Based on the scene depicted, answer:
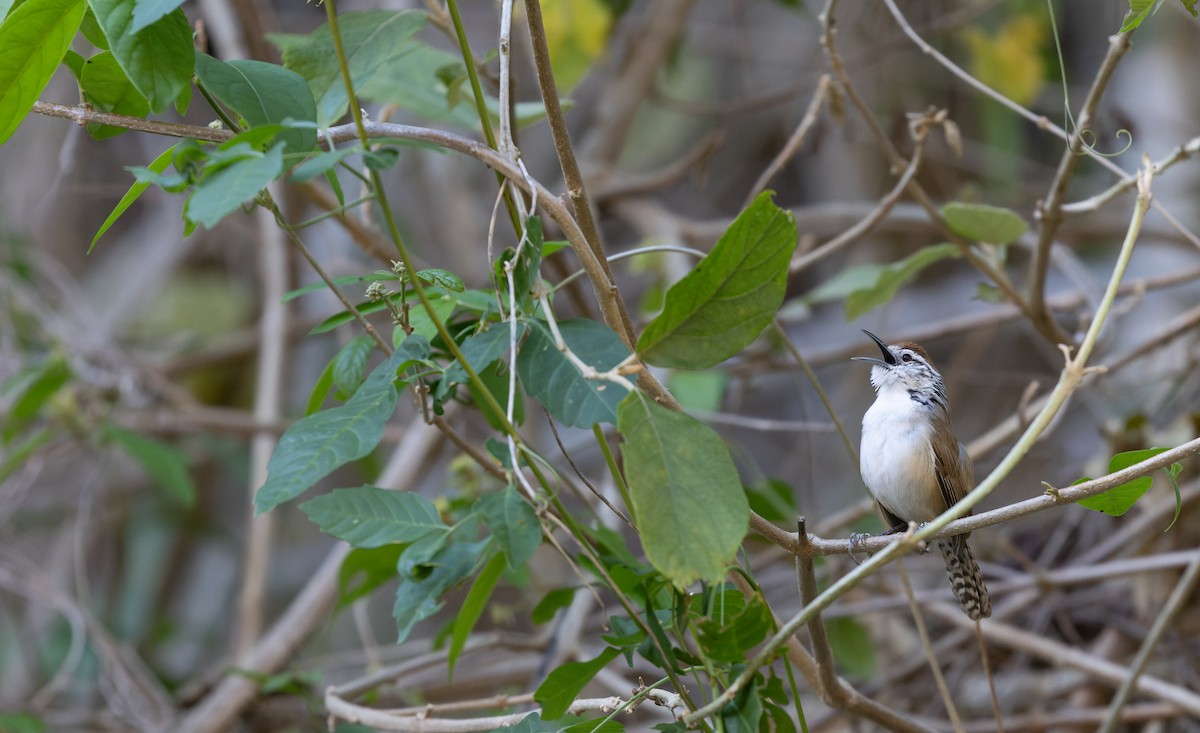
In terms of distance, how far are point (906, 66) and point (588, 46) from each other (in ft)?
8.49

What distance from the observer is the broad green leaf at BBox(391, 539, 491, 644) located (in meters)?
1.47

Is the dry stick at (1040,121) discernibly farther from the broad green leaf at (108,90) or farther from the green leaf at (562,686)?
the broad green leaf at (108,90)

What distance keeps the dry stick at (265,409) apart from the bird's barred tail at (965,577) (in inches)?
85.2

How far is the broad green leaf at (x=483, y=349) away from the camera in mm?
1308

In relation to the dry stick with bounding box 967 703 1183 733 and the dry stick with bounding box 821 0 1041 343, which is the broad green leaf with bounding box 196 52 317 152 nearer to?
the dry stick with bounding box 821 0 1041 343

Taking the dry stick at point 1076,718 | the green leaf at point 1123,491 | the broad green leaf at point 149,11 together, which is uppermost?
the broad green leaf at point 149,11

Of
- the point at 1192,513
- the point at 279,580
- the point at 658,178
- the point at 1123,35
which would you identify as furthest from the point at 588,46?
the point at 279,580

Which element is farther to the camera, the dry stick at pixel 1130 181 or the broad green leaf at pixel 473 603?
the dry stick at pixel 1130 181

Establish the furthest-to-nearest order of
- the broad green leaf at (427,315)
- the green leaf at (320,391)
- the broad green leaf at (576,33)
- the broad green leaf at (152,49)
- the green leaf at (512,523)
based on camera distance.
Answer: the broad green leaf at (576,33) < the green leaf at (320,391) < the broad green leaf at (427,315) < the green leaf at (512,523) < the broad green leaf at (152,49)

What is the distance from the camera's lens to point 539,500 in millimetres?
1312

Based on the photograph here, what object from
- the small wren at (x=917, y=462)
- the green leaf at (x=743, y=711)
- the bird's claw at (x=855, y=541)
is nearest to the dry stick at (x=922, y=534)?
the green leaf at (x=743, y=711)

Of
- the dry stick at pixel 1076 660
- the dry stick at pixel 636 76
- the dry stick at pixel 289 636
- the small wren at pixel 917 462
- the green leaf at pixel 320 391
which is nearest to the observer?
the green leaf at pixel 320 391

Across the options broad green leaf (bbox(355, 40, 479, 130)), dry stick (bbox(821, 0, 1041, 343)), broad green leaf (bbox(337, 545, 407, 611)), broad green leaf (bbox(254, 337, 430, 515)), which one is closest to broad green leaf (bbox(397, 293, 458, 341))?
broad green leaf (bbox(254, 337, 430, 515))

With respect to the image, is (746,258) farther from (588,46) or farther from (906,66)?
(906,66)
